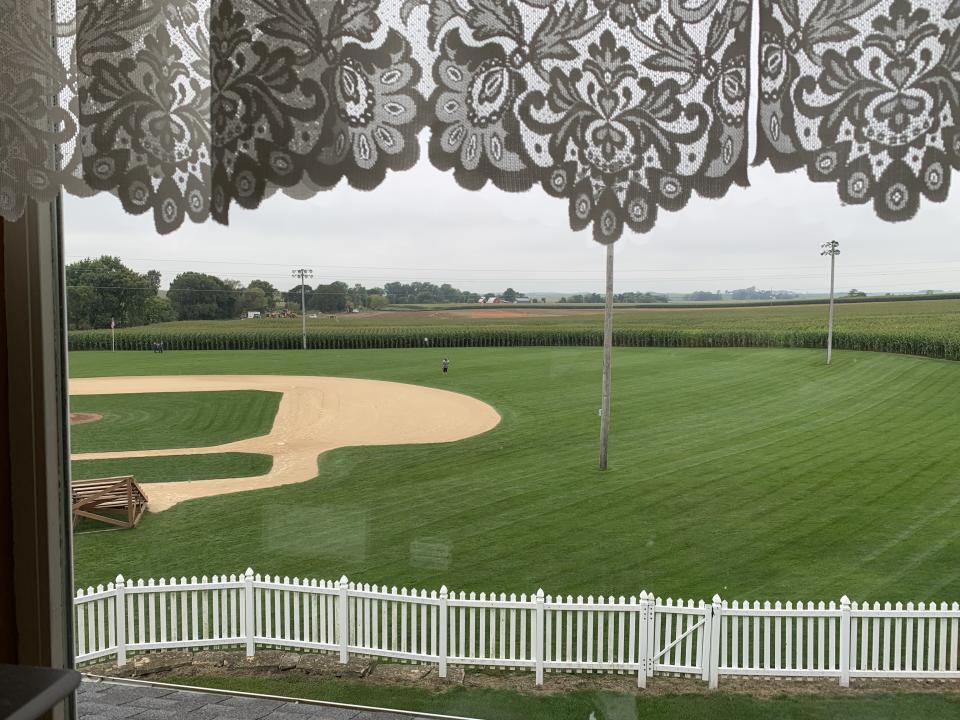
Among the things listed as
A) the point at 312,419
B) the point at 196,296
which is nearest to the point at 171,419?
the point at 312,419

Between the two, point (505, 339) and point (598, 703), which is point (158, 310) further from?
point (598, 703)

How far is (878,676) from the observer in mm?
1564

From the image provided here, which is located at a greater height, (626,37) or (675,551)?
(626,37)

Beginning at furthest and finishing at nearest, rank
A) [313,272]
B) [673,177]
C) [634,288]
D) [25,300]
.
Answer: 1. [313,272]
2. [634,288]
3. [25,300]
4. [673,177]

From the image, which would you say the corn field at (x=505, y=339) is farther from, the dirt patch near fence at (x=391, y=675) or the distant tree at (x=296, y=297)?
the dirt patch near fence at (x=391, y=675)

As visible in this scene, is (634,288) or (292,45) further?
(634,288)

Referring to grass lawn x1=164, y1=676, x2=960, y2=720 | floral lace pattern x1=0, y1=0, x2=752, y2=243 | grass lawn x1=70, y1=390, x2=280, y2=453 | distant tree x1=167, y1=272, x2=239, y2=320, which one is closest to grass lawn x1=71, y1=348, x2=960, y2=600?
grass lawn x1=70, y1=390, x2=280, y2=453

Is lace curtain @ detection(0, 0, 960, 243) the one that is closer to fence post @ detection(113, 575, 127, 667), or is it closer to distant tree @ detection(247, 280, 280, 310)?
distant tree @ detection(247, 280, 280, 310)

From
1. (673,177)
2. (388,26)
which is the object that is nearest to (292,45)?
(388,26)

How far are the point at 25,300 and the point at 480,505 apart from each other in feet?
4.33

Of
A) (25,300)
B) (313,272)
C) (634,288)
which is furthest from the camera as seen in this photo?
(313,272)

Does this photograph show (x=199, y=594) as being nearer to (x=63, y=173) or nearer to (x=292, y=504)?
(x=292, y=504)

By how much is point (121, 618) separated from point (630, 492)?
56.7 inches

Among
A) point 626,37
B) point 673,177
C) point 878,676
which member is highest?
point 626,37
